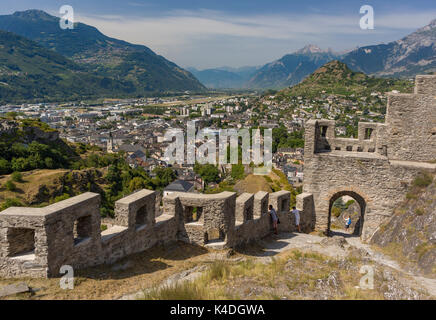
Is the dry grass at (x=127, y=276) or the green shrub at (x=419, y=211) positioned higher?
the green shrub at (x=419, y=211)

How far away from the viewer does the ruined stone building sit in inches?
315

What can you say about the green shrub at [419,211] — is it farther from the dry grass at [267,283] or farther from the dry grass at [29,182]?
the dry grass at [29,182]

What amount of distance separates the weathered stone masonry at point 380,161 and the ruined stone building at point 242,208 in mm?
39

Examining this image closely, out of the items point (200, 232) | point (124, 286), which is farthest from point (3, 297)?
point (200, 232)

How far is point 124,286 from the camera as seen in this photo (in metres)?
8.38

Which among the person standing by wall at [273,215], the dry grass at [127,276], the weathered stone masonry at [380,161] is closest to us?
the dry grass at [127,276]

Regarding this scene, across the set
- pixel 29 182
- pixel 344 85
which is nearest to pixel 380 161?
pixel 29 182

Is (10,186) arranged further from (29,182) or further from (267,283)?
(267,283)

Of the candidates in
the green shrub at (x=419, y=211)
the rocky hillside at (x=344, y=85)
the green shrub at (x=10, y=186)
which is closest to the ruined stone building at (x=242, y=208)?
the green shrub at (x=419, y=211)

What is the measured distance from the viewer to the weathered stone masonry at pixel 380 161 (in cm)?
1504

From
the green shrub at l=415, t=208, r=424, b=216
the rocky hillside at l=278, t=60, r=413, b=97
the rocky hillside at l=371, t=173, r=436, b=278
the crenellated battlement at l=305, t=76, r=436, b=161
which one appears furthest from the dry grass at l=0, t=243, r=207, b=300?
the rocky hillside at l=278, t=60, r=413, b=97

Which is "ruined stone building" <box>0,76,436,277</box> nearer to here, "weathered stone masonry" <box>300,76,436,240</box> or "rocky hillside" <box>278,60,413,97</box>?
"weathered stone masonry" <box>300,76,436,240</box>

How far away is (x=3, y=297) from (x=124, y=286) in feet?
8.19
